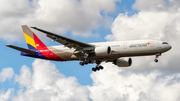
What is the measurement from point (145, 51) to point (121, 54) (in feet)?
13.2

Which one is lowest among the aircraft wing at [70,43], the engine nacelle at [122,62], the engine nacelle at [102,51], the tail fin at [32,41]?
the engine nacelle at [122,62]

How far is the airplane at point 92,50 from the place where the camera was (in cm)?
4491

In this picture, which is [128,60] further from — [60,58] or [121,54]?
[60,58]

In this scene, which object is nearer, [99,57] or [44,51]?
[99,57]

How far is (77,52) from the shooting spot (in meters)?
47.9

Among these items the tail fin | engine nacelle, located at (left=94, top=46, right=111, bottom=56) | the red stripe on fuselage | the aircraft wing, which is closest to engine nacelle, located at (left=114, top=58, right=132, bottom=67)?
engine nacelle, located at (left=94, top=46, right=111, bottom=56)

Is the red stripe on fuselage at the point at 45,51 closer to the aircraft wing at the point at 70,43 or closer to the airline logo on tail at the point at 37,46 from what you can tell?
the airline logo on tail at the point at 37,46

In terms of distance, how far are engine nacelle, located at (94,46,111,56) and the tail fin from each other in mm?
12122

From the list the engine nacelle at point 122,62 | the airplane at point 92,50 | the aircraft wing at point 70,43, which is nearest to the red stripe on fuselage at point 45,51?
the airplane at point 92,50

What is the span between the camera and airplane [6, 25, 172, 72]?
4491 centimetres

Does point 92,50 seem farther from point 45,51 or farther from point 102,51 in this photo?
point 45,51

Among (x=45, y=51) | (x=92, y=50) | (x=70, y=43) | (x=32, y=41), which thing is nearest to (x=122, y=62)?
(x=92, y=50)

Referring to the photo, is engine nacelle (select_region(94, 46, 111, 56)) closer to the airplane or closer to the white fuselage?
the airplane

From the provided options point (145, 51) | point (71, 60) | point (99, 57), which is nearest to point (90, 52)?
point (99, 57)
